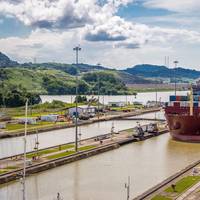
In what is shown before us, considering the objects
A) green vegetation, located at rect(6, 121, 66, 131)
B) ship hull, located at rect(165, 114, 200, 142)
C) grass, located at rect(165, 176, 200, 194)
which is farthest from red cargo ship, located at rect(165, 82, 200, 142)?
grass, located at rect(165, 176, 200, 194)

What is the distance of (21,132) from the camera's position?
53.7 meters

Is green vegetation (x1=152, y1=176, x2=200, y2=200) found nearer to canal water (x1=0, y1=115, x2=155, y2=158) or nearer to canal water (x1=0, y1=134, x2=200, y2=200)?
canal water (x1=0, y1=134, x2=200, y2=200)

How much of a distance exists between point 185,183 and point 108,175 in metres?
6.20

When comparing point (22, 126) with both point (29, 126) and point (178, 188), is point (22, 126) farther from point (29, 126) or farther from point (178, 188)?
point (178, 188)

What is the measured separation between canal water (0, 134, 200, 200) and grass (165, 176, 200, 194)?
2.01 meters

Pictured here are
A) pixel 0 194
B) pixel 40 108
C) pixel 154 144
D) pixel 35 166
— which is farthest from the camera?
pixel 40 108

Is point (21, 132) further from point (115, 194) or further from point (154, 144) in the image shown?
point (115, 194)

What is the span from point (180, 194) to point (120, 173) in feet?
27.5

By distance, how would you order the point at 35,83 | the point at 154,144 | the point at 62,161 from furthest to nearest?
the point at 35,83, the point at 154,144, the point at 62,161

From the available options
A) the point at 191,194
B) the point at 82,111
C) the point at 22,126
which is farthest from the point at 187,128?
the point at 82,111

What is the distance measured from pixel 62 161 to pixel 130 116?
52038 mm

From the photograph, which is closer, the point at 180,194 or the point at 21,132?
the point at 180,194

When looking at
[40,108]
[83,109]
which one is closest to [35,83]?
[40,108]

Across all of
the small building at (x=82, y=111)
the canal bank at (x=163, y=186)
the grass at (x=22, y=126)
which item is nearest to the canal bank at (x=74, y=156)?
the canal bank at (x=163, y=186)
